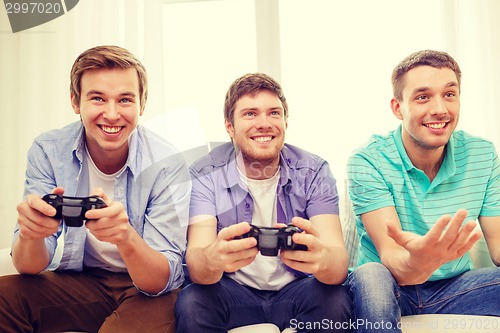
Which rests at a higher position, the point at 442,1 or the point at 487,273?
the point at 442,1

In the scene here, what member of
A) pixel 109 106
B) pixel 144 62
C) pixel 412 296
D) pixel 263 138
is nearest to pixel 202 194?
pixel 263 138

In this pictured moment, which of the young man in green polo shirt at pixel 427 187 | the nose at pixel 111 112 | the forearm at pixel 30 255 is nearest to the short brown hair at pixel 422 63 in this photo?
the young man in green polo shirt at pixel 427 187

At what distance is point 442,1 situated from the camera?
220 centimetres

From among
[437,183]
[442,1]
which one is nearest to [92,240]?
[437,183]

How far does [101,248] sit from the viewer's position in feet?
4.33

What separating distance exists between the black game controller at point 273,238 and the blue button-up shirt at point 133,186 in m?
0.29

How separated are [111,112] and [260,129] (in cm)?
43

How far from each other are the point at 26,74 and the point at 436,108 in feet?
5.82

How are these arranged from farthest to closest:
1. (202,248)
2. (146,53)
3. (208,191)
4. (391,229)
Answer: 1. (146,53)
2. (208,191)
3. (202,248)
4. (391,229)

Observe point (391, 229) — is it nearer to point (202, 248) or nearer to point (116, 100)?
point (202, 248)

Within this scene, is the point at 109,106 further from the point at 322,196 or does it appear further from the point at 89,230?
the point at 322,196

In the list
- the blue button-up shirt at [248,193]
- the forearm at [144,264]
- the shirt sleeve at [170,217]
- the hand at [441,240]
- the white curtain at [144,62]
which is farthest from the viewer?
the white curtain at [144,62]

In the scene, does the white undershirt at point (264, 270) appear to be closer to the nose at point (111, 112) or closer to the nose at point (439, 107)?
the nose at point (111, 112)

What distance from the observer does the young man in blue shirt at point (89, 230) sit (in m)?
1.19
